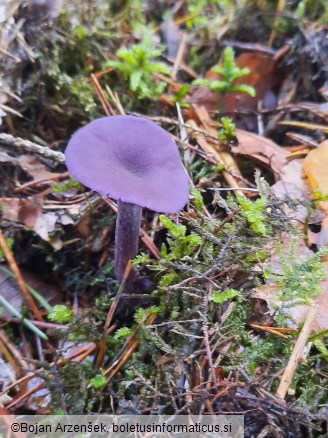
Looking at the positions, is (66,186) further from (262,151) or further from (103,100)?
(262,151)

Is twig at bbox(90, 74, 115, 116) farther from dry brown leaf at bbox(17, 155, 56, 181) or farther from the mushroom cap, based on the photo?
the mushroom cap

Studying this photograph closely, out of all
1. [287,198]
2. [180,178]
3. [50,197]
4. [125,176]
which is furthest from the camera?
[50,197]

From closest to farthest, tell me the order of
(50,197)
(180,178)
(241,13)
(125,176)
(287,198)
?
1. (125,176)
2. (180,178)
3. (287,198)
4. (50,197)
5. (241,13)

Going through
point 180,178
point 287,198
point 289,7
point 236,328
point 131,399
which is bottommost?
point 131,399

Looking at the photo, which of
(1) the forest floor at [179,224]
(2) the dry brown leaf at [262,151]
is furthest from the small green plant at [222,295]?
(2) the dry brown leaf at [262,151]

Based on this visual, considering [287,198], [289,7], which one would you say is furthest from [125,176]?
[289,7]

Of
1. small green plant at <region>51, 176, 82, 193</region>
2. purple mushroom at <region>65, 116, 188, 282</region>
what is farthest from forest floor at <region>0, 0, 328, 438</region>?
purple mushroom at <region>65, 116, 188, 282</region>

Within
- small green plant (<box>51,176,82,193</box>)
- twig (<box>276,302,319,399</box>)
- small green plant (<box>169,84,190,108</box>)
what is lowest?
twig (<box>276,302,319,399</box>)

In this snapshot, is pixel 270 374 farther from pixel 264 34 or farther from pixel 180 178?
pixel 264 34
